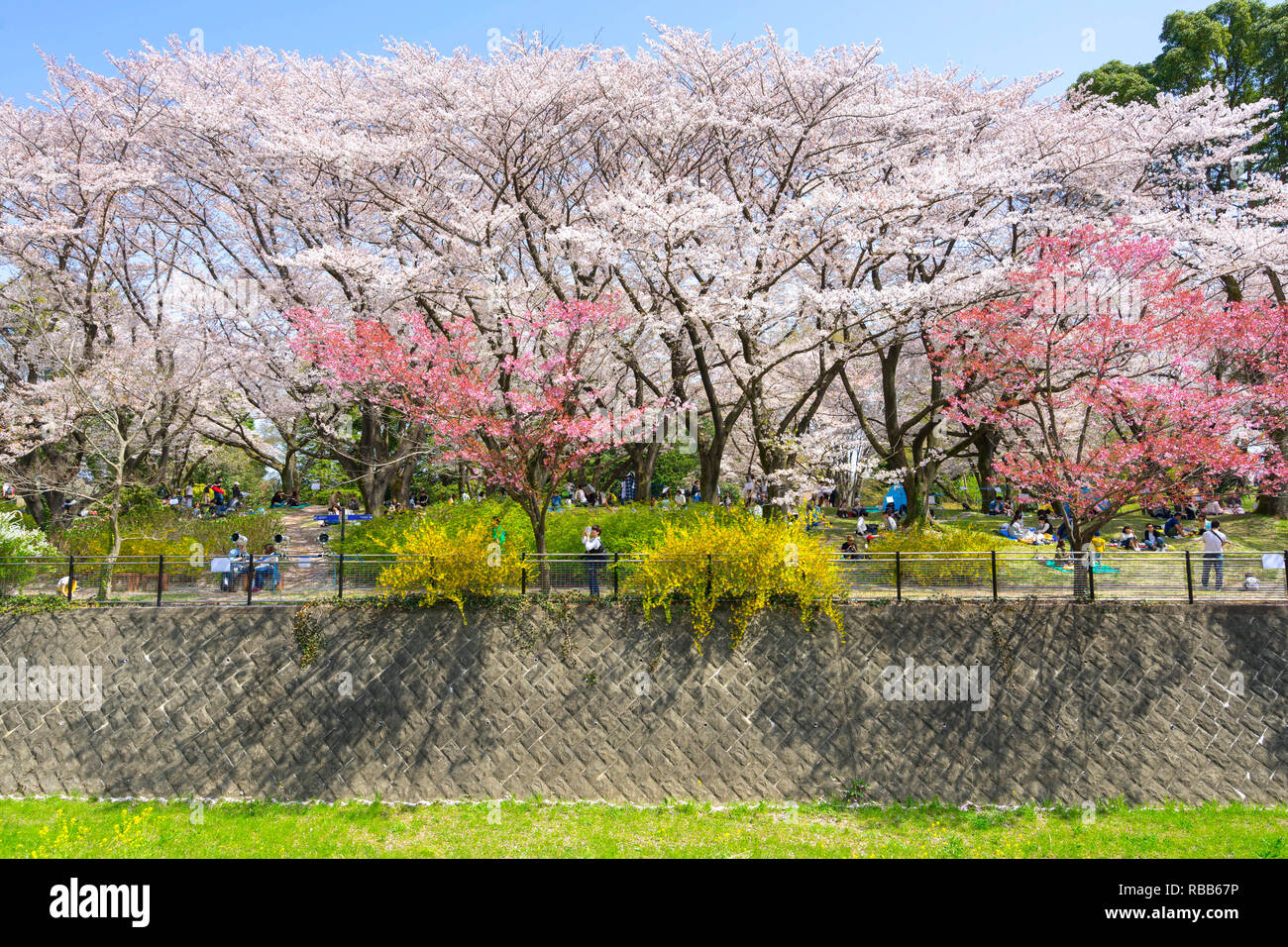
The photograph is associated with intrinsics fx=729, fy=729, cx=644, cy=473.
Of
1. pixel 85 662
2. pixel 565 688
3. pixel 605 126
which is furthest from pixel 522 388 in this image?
pixel 85 662

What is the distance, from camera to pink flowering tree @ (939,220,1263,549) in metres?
13.0

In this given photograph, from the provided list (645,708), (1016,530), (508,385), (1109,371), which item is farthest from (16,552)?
(1016,530)

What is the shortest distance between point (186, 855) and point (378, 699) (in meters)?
3.22

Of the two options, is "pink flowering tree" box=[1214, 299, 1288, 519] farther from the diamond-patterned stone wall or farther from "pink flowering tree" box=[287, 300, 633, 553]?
"pink flowering tree" box=[287, 300, 633, 553]

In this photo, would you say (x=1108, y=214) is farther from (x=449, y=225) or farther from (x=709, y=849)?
(x=709, y=849)

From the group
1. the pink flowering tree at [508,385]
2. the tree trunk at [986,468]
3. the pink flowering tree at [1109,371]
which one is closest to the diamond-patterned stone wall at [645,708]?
the pink flowering tree at [1109,371]

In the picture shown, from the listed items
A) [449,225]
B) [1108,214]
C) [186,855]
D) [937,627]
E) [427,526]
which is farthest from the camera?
[1108,214]

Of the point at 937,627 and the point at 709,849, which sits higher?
the point at 937,627

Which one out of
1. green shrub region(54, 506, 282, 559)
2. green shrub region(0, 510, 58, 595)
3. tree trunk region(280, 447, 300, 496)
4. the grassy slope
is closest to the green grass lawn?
green shrub region(0, 510, 58, 595)

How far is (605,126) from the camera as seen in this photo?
17.1m

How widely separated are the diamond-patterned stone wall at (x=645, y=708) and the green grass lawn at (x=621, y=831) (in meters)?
0.44

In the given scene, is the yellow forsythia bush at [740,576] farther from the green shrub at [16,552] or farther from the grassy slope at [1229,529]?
the green shrub at [16,552]

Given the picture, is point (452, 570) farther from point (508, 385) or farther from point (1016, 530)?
point (1016, 530)

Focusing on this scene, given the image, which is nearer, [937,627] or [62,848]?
[62,848]
